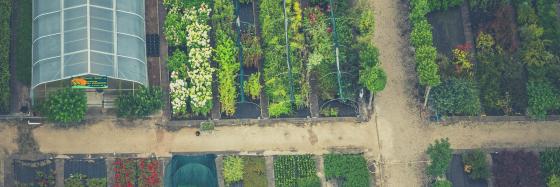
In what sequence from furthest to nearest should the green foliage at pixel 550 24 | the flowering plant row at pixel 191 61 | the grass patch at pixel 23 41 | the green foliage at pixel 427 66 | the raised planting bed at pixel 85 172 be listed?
the green foliage at pixel 550 24 → the grass patch at pixel 23 41 → the flowering plant row at pixel 191 61 → the green foliage at pixel 427 66 → the raised planting bed at pixel 85 172

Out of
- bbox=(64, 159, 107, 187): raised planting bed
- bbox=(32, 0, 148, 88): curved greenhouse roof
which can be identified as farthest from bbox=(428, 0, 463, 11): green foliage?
bbox=(64, 159, 107, 187): raised planting bed

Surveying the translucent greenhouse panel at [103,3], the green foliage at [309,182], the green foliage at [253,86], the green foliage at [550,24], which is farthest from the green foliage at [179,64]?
the green foliage at [550,24]

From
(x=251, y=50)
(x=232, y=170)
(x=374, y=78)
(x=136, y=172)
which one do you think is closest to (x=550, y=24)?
(x=374, y=78)

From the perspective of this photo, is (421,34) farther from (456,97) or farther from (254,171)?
(254,171)

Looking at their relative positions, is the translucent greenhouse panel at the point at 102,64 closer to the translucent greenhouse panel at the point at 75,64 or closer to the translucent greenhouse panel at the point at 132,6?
the translucent greenhouse panel at the point at 75,64

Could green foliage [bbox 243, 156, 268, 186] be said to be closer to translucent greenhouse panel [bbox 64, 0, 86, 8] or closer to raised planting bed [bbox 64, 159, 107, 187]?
raised planting bed [bbox 64, 159, 107, 187]

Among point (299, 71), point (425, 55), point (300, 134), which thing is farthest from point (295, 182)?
point (425, 55)

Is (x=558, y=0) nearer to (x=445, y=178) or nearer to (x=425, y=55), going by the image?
(x=425, y=55)
